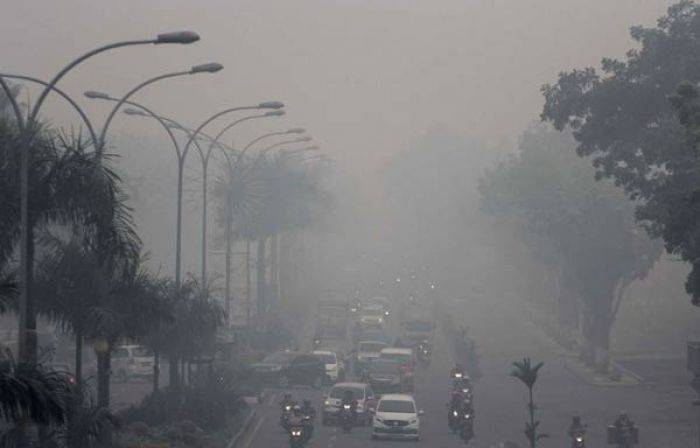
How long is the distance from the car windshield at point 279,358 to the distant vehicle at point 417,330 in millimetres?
16361

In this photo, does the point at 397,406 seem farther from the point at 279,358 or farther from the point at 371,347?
the point at 371,347

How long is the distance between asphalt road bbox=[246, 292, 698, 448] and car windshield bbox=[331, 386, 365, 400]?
1035 millimetres

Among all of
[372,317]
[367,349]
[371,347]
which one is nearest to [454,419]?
[367,349]

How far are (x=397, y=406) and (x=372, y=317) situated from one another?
45.1 m

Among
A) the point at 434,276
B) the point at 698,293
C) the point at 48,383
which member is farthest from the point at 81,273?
the point at 434,276

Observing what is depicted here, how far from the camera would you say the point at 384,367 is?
5472cm

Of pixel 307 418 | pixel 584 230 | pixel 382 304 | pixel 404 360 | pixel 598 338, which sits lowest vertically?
pixel 307 418

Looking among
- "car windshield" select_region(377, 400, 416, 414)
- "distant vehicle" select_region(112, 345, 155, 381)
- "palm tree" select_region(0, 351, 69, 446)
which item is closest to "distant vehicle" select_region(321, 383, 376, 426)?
"car windshield" select_region(377, 400, 416, 414)

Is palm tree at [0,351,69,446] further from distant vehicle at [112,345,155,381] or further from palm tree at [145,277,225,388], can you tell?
distant vehicle at [112,345,155,381]

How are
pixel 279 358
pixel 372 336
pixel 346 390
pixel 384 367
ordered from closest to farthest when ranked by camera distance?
pixel 346 390 < pixel 384 367 < pixel 279 358 < pixel 372 336

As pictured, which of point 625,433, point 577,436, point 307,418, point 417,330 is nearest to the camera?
point 577,436

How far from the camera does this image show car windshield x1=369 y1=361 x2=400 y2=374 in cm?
5453

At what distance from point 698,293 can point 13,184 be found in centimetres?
1881

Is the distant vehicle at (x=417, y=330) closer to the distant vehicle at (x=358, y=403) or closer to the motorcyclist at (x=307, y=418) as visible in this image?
the distant vehicle at (x=358, y=403)
